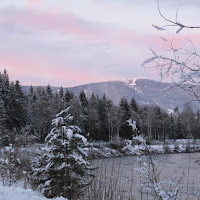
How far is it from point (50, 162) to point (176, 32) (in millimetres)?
6625

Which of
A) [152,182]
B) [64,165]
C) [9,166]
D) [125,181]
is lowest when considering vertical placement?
[125,181]

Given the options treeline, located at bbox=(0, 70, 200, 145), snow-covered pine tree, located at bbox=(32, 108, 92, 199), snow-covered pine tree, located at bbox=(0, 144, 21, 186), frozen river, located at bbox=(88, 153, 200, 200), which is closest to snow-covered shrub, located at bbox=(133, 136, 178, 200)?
frozen river, located at bbox=(88, 153, 200, 200)

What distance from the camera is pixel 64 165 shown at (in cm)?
823

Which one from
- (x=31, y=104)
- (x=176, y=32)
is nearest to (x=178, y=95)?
(x=176, y=32)

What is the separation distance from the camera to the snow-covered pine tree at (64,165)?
8227mm

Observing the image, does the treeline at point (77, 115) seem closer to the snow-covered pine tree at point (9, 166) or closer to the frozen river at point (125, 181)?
the snow-covered pine tree at point (9, 166)

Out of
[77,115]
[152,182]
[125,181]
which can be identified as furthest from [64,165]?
[77,115]

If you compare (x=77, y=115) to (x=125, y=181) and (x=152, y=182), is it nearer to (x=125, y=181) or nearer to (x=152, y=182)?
(x=125, y=181)

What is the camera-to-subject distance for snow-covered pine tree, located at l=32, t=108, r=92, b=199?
8227 mm

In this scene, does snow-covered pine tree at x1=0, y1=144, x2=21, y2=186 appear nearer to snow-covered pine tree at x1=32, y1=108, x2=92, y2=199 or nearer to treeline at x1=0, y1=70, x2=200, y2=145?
snow-covered pine tree at x1=32, y1=108, x2=92, y2=199

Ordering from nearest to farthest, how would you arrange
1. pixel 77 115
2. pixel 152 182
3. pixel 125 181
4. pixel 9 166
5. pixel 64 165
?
pixel 152 182, pixel 64 165, pixel 125 181, pixel 9 166, pixel 77 115

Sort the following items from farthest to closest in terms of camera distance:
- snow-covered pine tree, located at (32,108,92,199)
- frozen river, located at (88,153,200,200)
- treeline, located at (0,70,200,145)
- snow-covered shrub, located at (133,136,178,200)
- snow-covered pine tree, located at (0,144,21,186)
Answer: treeline, located at (0,70,200,145), snow-covered pine tree, located at (0,144,21,186), snow-covered pine tree, located at (32,108,92,199), frozen river, located at (88,153,200,200), snow-covered shrub, located at (133,136,178,200)

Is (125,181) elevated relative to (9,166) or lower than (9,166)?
lower

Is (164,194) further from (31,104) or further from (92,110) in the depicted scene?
(31,104)
